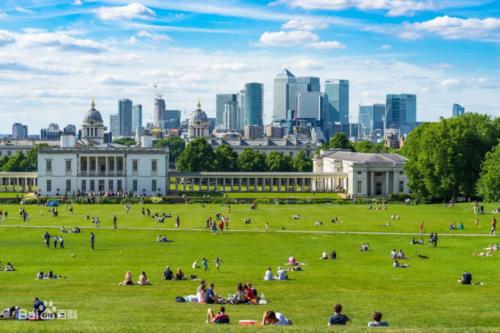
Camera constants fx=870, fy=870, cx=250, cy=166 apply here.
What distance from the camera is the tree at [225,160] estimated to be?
153375 mm

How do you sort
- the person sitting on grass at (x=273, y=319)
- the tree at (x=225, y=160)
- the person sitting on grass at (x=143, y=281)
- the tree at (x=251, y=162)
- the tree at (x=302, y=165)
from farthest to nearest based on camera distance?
the tree at (x=302, y=165)
the tree at (x=251, y=162)
the tree at (x=225, y=160)
the person sitting on grass at (x=143, y=281)
the person sitting on grass at (x=273, y=319)

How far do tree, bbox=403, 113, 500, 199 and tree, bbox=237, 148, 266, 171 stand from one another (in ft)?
194

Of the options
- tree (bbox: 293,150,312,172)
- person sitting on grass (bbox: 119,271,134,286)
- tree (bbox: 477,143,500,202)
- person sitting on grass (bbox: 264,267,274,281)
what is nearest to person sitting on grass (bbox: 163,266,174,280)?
person sitting on grass (bbox: 119,271,134,286)

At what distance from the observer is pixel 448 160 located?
95.6 m

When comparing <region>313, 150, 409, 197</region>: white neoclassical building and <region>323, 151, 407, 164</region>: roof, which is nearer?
<region>313, 150, 409, 197</region>: white neoclassical building

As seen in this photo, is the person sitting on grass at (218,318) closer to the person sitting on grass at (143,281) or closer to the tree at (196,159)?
the person sitting on grass at (143,281)

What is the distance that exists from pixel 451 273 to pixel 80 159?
10141 centimetres

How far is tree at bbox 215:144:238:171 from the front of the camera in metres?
153

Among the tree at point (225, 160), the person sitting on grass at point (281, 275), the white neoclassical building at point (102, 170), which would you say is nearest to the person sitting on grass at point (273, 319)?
the person sitting on grass at point (281, 275)

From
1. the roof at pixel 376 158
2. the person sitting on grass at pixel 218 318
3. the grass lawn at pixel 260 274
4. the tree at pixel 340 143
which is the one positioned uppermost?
the tree at pixel 340 143

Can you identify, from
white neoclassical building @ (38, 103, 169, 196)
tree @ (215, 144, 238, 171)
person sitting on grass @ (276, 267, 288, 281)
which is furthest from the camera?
tree @ (215, 144, 238, 171)

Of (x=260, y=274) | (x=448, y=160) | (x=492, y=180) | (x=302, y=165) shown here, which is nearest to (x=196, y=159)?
(x=302, y=165)

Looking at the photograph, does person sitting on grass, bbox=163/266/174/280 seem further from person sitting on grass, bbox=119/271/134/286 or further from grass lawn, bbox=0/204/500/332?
person sitting on grass, bbox=119/271/134/286

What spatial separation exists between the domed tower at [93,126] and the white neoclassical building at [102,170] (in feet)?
124
